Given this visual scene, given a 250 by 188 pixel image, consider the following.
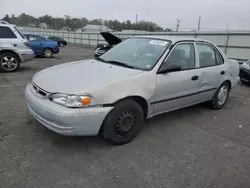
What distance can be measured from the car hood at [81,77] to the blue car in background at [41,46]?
11.2m

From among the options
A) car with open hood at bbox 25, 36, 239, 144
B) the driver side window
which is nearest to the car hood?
car with open hood at bbox 25, 36, 239, 144

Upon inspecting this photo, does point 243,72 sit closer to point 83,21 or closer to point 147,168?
point 147,168

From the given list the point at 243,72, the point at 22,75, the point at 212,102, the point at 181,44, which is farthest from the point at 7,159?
the point at 243,72

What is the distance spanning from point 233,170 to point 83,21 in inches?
2958

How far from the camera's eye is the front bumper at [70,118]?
8.96 feet

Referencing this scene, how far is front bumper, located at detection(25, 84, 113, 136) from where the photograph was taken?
2.73m

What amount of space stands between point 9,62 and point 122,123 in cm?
669

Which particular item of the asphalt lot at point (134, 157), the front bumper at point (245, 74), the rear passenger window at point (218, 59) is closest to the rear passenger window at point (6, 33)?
the asphalt lot at point (134, 157)

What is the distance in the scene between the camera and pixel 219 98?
499cm

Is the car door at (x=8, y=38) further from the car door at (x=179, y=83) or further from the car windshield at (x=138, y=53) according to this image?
the car door at (x=179, y=83)

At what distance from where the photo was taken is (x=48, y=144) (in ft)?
10.3

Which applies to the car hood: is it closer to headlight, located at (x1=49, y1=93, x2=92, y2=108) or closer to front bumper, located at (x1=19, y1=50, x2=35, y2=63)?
headlight, located at (x1=49, y1=93, x2=92, y2=108)

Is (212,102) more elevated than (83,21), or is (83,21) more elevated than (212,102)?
(83,21)

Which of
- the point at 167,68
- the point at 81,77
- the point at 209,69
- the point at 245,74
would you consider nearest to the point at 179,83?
the point at 167,68
